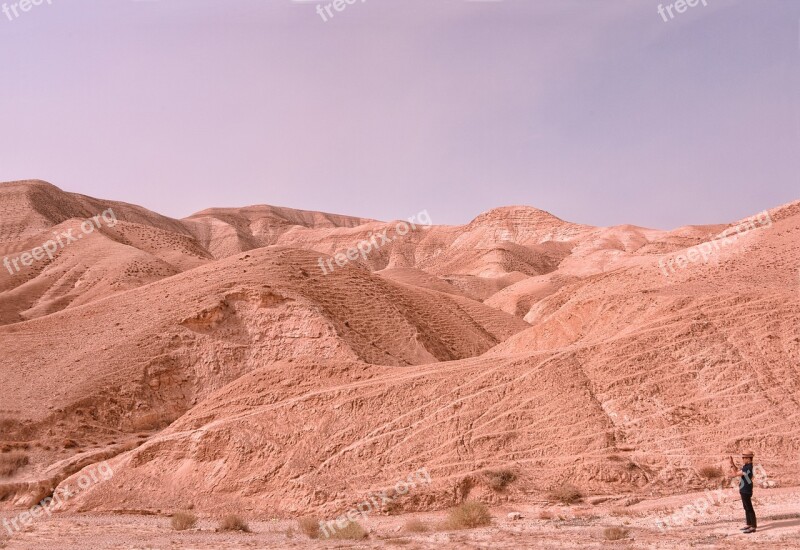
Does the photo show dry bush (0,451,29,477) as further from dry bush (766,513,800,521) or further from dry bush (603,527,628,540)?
dry bush (766,513,800,521)

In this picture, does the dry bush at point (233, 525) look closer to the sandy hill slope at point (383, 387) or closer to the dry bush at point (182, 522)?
the dry bush at point (182, 522)

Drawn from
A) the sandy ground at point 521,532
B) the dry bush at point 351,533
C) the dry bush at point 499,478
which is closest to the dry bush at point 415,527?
the sandy ground at point 521,532

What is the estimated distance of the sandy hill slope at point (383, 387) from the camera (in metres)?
12.1

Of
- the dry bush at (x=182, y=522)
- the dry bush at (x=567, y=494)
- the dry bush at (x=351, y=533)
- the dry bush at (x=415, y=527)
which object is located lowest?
the dry bush at (x=567, y=494)

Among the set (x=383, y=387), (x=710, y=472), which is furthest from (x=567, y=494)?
(x=383, y=387)

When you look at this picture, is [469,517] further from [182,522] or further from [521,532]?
[182,522]

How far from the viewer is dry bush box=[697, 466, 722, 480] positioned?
11492 millimetres

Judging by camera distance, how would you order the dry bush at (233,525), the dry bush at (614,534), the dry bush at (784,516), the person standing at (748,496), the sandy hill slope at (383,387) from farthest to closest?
the sandy hill slope at (383,387)
the dry bush at (233,525)
the dry bush at (784,516)
the dry bush at (614,534)
the person standing at (748,496)

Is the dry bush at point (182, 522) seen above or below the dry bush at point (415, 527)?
above

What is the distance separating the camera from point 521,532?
9.55 metres

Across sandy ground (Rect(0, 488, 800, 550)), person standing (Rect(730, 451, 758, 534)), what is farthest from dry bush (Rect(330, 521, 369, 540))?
person standing (Rect(730, 451, 758, 534))

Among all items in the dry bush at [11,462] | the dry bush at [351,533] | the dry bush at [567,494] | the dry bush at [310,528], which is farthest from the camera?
the dry bush at [11,462]

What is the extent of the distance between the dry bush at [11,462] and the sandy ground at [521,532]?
18.7 ft

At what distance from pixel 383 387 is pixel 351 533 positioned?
428 centimetres
